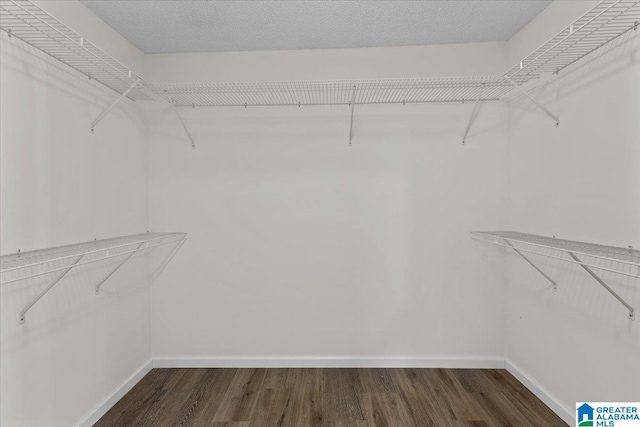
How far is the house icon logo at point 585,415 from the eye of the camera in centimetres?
189

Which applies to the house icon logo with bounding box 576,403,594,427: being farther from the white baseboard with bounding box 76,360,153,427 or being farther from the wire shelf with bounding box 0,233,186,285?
the white baseboard with bounding box 76,360,153,427

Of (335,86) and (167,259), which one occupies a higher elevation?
(335,86)

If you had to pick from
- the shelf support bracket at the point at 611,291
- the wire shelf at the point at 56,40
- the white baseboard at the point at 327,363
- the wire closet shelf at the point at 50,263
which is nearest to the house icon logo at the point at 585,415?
the shelf support bracket at the point at 611,291

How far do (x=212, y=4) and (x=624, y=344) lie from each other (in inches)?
108

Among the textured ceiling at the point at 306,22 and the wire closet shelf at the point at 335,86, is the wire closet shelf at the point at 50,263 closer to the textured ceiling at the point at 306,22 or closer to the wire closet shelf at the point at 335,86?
the wire closet shelf at the point at 335,86

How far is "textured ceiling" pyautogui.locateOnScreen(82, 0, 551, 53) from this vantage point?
2.16 meters

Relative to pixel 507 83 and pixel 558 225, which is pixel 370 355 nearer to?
pixel 558 225

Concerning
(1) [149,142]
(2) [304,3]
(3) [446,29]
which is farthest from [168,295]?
(3) [446,29]

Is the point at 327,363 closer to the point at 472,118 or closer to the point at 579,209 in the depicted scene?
the point at 579,209

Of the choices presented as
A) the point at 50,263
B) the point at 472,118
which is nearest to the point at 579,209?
the point at 472,118

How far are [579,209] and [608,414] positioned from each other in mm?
1012

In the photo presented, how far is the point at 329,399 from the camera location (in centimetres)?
234

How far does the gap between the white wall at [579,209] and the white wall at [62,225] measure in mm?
2703

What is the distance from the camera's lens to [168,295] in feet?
9.27
